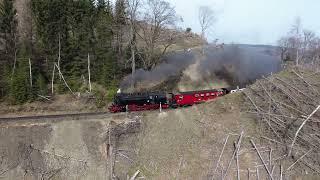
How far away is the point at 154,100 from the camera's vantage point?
4141cm

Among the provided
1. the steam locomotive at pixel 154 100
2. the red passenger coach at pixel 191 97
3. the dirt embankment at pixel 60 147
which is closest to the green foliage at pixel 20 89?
the dirt embankment at pixel 60 147

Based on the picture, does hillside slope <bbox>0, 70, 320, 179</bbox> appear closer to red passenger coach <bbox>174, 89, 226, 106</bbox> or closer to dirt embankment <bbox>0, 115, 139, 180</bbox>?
dirt embankment <bbox>0, 115, 139, 180</bbox>

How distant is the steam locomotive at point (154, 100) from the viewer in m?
40.5

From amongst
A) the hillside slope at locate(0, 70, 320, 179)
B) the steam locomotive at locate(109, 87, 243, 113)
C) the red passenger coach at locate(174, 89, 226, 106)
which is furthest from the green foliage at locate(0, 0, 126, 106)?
the hillside slope at locate(0, 70, 320, 179)

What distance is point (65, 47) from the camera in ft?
166

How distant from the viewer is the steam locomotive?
40.5 metres

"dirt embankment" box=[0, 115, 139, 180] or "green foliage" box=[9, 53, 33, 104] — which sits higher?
"green foliage" box=[9, 53, 33, 104]

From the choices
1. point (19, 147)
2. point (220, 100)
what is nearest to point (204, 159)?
point (220, 100)

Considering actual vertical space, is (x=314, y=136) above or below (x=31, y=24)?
below

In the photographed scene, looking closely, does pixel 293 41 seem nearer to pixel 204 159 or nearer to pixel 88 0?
pixel 88 0

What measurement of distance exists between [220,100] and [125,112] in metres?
8.55

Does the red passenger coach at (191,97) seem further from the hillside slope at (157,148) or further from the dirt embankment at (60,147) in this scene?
the dirt embankment at (60,147)

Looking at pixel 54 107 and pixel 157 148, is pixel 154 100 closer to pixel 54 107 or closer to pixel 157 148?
pixel 157 148

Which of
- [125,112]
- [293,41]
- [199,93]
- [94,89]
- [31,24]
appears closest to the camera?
[125,112]
